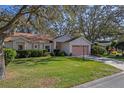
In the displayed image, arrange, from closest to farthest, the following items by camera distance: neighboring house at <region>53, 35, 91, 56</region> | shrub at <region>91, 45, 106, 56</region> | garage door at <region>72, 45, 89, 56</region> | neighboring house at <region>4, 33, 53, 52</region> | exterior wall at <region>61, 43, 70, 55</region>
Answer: neighboring house at <region>4, 33, 53, 52</region>
exterior wall at <region>61, 43, 70, 55</region>
neighboring house at <region>53, 35, 91, 56</region>
garage door at <region>72, 45, 89, 56</region>
shrub at <region>91, 45, 106, 56</region>

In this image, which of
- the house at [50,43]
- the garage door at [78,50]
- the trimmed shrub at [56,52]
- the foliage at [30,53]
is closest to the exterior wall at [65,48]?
the house at [50,43]

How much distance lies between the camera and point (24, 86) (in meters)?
11.9

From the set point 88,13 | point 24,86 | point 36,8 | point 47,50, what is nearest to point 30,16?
point 36,8

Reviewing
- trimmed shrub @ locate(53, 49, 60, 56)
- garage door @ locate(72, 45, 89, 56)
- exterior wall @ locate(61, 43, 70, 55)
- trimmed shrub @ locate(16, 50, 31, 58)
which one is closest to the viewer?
trimmed shrub @ locate(16, 50, 31, 58)

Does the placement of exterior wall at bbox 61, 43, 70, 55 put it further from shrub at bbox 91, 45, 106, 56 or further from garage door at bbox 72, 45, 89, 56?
shrub at bbox 91, 45, 106, 56

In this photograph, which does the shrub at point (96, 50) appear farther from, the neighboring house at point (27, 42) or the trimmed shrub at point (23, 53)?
the trimmed shrub at point (23, 53)

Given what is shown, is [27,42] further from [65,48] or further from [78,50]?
[78,50]

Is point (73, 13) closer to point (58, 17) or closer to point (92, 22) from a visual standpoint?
point (58, 17)

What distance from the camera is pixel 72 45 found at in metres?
42.5

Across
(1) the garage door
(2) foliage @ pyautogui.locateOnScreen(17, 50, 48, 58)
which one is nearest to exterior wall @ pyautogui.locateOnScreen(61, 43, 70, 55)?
(1) the garage door

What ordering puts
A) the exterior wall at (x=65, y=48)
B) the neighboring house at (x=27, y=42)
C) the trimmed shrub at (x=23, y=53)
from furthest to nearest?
1. the exterior wall at (x=65, y=48)
2. the neighboring house at (x=27, y=42)
3. the trimmed shrub at (x=23, y=53)

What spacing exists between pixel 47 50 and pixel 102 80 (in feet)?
81.4

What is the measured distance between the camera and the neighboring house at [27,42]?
35.9 m

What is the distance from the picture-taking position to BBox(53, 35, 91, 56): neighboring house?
42.1 meters
